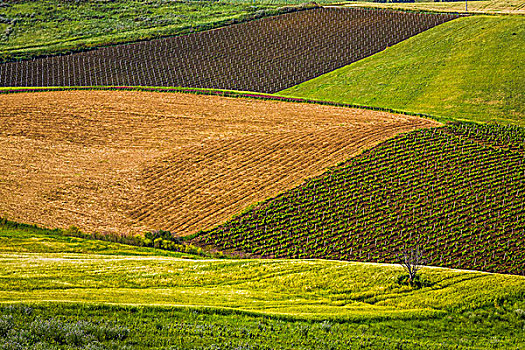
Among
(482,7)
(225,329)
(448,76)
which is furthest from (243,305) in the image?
(482,7)

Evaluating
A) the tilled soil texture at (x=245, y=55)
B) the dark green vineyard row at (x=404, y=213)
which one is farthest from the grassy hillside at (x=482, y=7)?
the dark green vineyard row at (x=404, y=213)

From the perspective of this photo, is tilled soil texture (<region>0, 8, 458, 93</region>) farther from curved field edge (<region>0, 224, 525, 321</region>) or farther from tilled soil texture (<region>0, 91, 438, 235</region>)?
curved field edge (<region>0, 224, 525, 321</region>)

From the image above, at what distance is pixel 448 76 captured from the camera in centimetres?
8631

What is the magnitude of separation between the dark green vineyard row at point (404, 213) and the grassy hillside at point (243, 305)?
324 inches

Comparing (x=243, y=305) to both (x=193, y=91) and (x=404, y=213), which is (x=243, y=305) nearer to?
(x=404, y=213)

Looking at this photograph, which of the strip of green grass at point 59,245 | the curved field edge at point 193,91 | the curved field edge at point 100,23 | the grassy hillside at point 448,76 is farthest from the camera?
the curved field edge at point 100,23

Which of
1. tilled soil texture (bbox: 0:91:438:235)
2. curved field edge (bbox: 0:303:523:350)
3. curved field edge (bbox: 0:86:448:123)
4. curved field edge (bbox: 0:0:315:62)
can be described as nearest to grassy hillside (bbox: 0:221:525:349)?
curved field edge (bbox: 0:303:523:350)

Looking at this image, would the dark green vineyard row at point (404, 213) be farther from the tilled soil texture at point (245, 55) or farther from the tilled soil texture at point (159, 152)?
the tilled soil texture at point (245, 55)

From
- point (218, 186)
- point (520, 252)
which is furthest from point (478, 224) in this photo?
point (218, 186)

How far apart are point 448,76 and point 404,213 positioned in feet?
149

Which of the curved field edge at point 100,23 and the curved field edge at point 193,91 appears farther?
the curved field edge at point 100,23

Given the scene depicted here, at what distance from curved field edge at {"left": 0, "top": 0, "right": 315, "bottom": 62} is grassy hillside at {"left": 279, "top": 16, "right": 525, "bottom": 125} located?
3249cm

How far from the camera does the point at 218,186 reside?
53750mm

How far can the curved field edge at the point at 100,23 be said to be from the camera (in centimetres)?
11000
